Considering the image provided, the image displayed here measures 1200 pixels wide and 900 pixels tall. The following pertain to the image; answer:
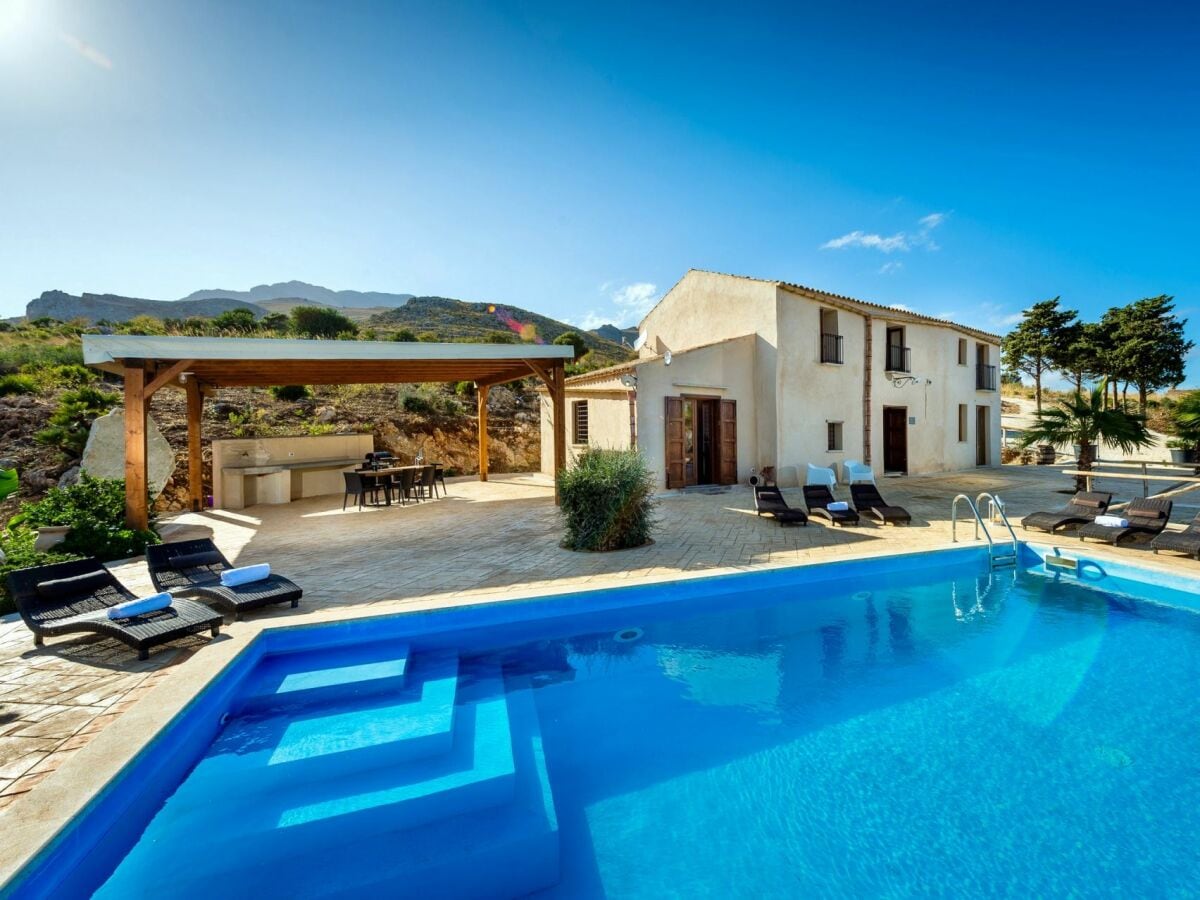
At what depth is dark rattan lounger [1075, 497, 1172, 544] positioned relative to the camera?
7.39 m

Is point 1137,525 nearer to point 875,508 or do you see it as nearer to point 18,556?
point 875,508

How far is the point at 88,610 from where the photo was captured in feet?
14.6

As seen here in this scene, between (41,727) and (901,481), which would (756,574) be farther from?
(901,481)

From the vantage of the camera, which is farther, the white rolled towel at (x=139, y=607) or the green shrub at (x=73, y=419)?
the green shrub at (x=73, y=419)

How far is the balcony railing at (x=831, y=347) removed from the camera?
50.8 ft

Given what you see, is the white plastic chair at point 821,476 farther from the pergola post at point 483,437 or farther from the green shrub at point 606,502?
the pergola post at point 483,437

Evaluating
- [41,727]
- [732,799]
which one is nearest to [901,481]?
[732,799]

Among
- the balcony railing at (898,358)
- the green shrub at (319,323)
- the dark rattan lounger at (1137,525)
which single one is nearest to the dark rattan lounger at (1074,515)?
the dark rattan lounger at (1137,525)

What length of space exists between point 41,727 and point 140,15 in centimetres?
944

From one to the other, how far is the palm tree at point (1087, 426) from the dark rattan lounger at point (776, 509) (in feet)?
19.0

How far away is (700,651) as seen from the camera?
5.29 metres

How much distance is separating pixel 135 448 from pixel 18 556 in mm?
2184

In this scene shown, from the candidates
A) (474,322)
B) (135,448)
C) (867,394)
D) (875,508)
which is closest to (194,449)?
(135,448)

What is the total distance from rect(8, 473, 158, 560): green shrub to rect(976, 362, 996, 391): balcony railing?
2489 cm
